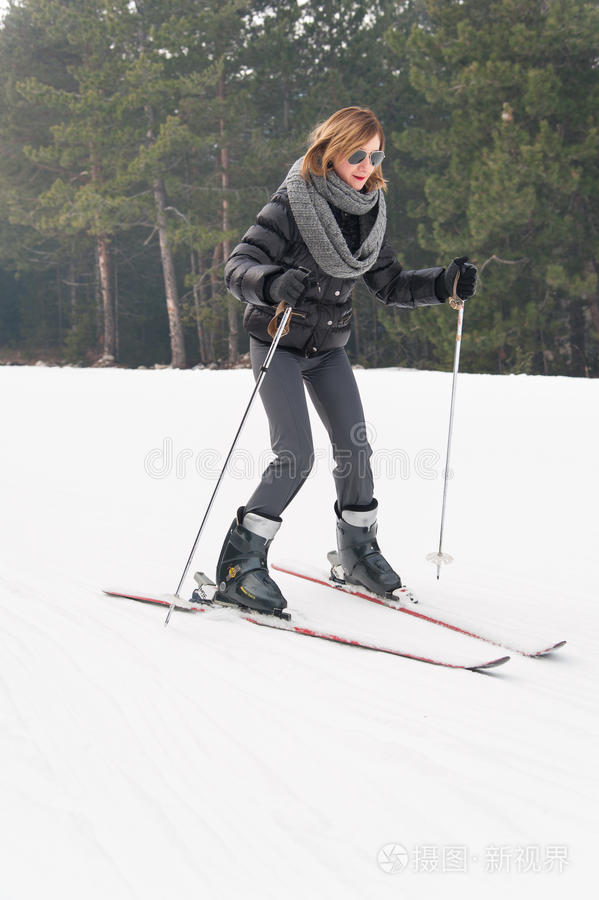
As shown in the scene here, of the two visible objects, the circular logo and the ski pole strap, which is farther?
the ski pole strap

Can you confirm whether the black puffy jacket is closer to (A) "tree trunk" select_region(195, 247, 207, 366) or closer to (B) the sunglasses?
(B) the sunglasses

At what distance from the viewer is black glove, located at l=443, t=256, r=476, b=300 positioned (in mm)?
3133

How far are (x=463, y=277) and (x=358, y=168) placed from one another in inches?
25.5

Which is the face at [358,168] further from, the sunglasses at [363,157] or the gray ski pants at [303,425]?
the gray ski pants at [303,425]

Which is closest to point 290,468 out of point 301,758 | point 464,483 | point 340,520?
point 340,520

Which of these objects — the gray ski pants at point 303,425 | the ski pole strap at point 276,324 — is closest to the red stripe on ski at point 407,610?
the gray ski pants at point 303,425

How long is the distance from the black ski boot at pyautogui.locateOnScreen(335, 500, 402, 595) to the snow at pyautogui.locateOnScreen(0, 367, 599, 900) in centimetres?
17

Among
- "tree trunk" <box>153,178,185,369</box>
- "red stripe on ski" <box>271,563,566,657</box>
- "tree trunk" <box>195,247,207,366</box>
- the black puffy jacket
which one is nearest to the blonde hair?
the black puffy jacket

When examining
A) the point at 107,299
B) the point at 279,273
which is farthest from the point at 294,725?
the point at 107,299

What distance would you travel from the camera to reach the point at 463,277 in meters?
3.14

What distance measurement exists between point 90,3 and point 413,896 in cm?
2336

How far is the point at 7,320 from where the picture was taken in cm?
3388

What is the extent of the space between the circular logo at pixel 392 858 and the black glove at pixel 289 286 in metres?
1.80

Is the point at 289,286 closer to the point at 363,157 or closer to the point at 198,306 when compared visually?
the point at 363,157
